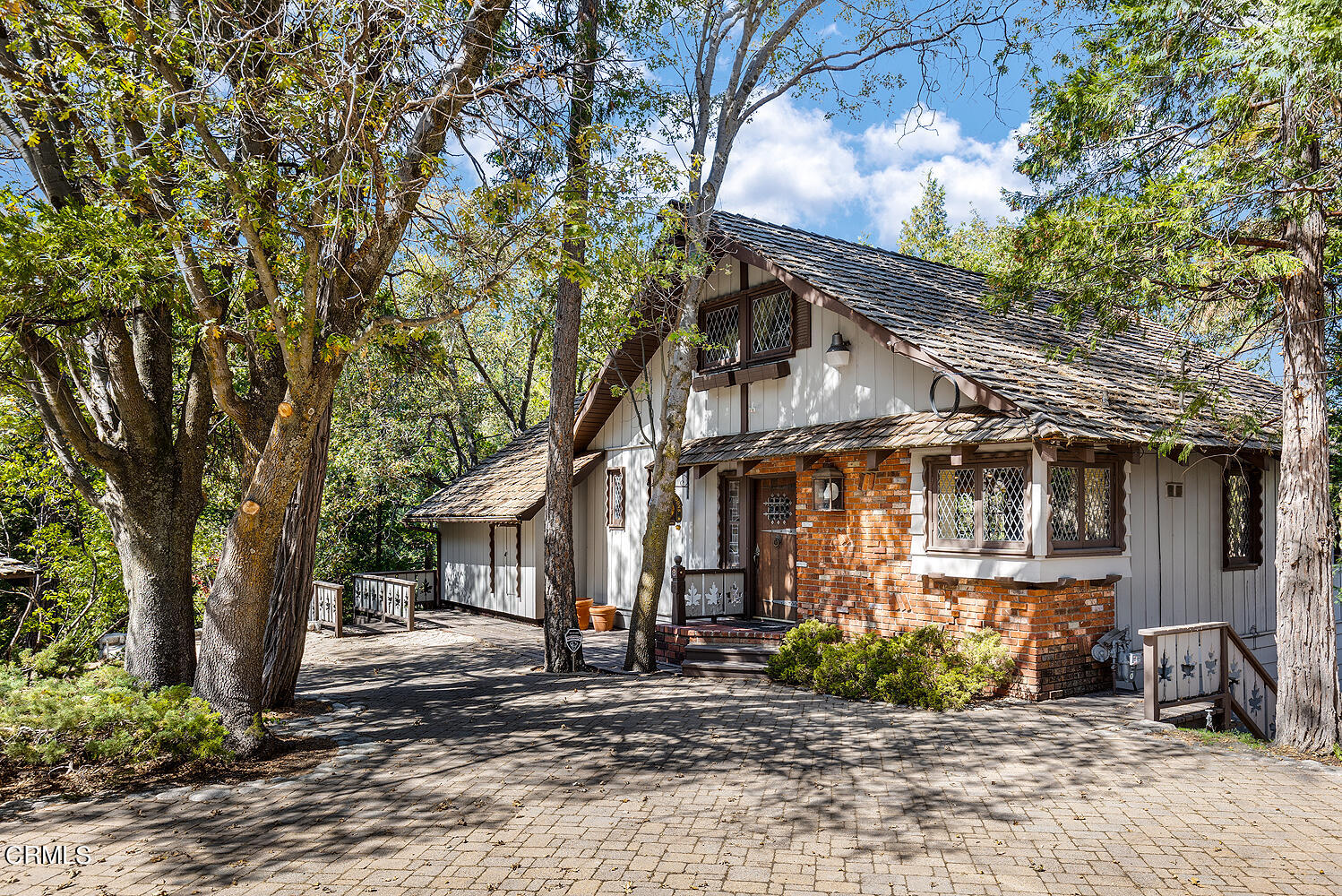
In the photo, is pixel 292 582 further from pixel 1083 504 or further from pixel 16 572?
pixel 1083 504

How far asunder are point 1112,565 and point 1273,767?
10.3 ft

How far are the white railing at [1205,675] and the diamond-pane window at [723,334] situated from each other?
23.9 ft

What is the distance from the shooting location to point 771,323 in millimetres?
13391

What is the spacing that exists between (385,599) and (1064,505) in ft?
44.5

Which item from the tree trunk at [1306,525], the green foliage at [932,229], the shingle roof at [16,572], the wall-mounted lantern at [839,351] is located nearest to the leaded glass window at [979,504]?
the wall-mounted lantern at [839,351]

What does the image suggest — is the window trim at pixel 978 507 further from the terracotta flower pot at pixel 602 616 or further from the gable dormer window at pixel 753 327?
the terracotta flower pot at pixel 602 616

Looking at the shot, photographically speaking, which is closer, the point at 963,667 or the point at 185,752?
the point at 185,752

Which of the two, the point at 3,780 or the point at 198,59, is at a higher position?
the point at 198,59

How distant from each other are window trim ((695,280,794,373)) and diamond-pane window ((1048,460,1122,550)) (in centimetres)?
440

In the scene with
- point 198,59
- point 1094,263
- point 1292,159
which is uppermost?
point 198,59

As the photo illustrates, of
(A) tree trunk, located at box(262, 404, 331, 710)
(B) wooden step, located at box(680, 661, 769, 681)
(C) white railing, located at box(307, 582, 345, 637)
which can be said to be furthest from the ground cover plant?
(C) white railing, located at box(307, 582, 345, 637)

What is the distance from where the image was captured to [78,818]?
19.0ft

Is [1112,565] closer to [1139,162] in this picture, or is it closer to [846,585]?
[846,585]

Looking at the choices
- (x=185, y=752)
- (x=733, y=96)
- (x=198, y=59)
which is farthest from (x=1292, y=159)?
(x=185, y=752)
